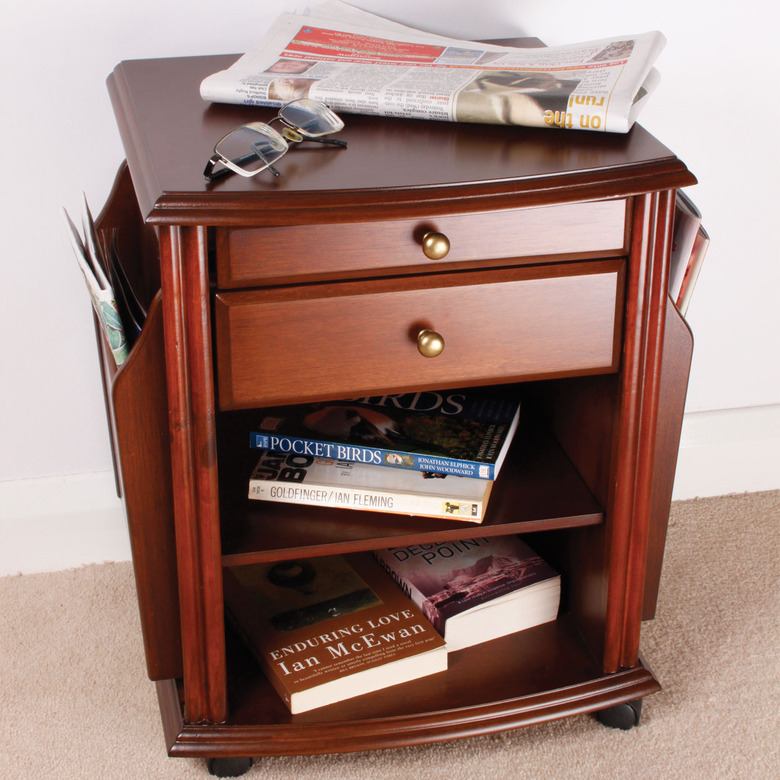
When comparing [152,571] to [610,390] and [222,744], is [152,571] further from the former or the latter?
[610,390]

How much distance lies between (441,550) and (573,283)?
1.39ft

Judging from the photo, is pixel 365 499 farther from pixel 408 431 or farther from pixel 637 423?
pixel 637 423

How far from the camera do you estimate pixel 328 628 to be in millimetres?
1022

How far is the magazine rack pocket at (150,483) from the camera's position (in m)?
0.79

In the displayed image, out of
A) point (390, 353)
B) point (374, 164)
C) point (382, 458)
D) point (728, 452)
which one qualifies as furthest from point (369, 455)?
point (728, 452)

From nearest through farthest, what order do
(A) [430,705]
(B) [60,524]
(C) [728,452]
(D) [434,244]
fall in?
1. (D) [434,244]
2. (A) [430,705]
3. (B) [60,524]
4. (C) [728,452]

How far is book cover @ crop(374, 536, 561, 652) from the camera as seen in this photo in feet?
3.39

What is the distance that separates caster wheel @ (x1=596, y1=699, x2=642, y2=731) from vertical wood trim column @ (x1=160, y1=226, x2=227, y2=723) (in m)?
0.41

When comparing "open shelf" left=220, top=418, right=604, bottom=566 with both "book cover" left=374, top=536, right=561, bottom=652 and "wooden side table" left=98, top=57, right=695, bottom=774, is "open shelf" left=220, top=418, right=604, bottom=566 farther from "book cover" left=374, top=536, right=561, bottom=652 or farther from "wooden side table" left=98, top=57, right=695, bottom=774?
"book cover" left=374, top=536, right=561, bottom=652

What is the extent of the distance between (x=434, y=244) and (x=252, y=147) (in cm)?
16

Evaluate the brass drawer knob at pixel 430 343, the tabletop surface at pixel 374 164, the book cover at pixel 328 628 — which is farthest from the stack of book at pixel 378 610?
the tabletop surface at pixel 374 164

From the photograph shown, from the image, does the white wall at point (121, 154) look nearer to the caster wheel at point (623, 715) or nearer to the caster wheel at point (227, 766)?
the caster wheel at point (227, 766)

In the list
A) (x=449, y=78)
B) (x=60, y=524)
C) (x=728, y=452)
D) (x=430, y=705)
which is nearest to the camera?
(x=449, y=78)

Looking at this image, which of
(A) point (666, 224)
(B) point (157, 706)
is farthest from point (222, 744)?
(A) point (666, 224)
